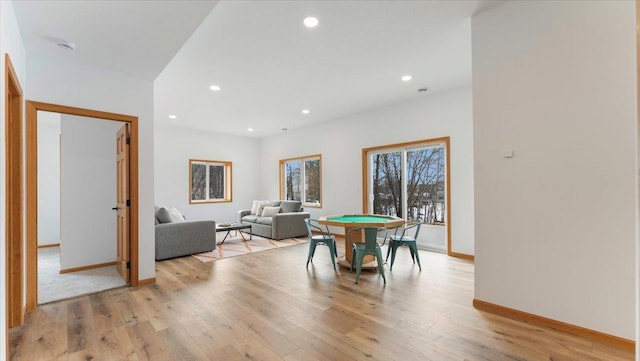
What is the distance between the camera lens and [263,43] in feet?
10.2

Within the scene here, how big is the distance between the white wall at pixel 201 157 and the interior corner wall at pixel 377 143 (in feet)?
1.59

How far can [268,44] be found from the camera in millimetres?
3137

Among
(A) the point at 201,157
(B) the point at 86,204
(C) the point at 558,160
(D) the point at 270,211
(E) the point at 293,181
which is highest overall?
(A) the point at 201,157

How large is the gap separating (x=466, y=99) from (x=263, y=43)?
334 centimetres

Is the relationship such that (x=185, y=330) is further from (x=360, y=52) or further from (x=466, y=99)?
(x=466, y=99)

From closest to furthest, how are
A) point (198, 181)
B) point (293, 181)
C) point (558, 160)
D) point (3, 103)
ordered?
point (3, 103) → point (558, 160) → point (198, 181) → point (293, 181)

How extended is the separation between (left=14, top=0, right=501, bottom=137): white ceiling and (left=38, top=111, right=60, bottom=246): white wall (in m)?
2.94

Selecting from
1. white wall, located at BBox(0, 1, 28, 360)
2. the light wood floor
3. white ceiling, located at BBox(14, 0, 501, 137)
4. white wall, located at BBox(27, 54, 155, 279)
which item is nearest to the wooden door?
white wall, located at BBox(27, 54, 155, 279)

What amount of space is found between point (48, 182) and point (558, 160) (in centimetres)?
833

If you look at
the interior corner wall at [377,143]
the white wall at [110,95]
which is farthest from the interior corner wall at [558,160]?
the white wall at [110,95]

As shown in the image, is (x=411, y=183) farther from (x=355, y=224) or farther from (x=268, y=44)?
(x=268, y=44)

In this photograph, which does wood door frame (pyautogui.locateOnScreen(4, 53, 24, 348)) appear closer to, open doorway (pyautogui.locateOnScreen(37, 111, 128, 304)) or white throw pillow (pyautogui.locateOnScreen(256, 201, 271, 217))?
open doorway (pyautogui.locateOnScreen(37, 111, 128, 304))

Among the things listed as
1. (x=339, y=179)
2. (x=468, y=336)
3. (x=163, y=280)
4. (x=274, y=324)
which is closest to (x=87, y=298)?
(x=163, y=280)

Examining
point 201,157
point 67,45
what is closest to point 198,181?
point 201,157
